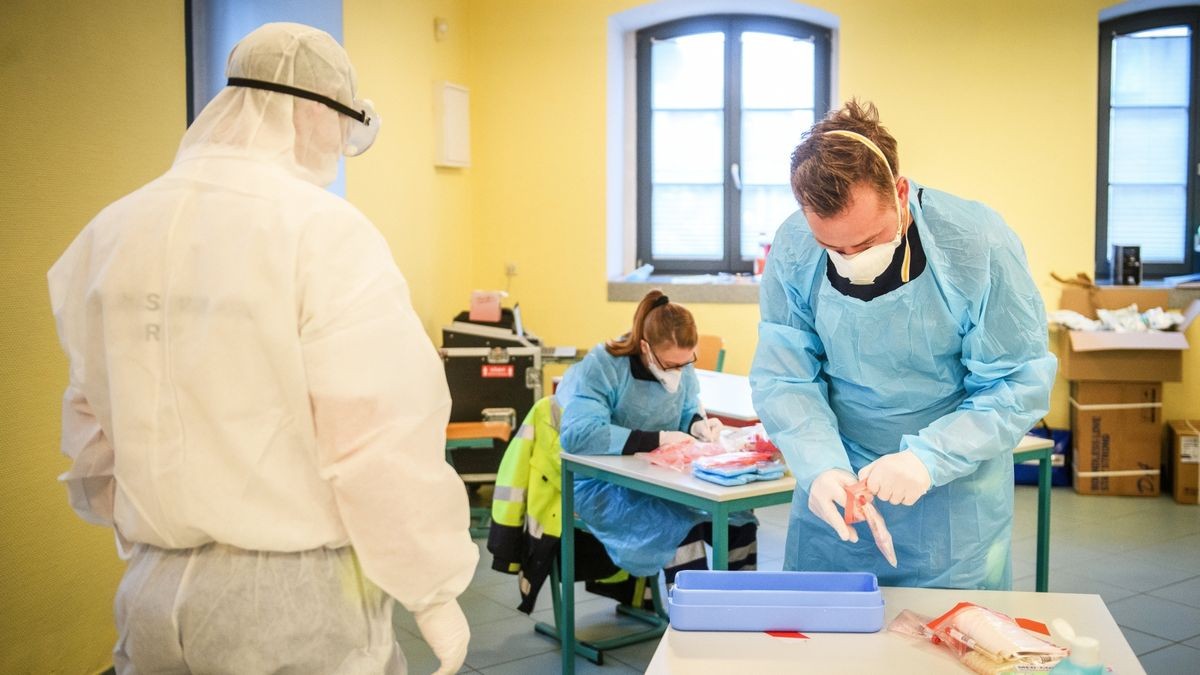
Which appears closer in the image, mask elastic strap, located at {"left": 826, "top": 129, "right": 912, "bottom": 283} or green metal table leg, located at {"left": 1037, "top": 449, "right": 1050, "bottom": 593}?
mask elastic strap, located at {"left": 826, "top": 129, "right": 912, "bottom": 283}

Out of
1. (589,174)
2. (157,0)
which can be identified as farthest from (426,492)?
(589,174)

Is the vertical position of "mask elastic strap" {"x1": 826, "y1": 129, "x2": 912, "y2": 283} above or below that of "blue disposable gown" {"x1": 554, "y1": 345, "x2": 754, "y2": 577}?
above

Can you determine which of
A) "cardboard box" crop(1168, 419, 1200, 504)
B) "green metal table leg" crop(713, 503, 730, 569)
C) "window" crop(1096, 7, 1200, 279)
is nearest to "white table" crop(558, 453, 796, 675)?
"green metal table leg" crop(713, 503, 730, 569)

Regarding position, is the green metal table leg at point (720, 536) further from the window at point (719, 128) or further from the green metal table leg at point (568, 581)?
the window at point (719, 128)

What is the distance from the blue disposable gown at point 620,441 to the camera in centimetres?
347

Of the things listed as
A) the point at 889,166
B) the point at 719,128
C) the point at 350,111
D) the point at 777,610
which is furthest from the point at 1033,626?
the point at 719,128

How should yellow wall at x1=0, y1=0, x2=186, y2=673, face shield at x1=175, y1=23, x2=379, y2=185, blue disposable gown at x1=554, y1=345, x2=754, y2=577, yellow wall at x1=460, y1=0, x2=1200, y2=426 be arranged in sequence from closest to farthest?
1. face shield at x1=175, y1=23, x2=379, y2=185
2. yellow wall at x1=0, y1=0, x2=186, y2=673
3. blue disposable gown at x1=554, y1=345, x2=754, y2=577
4. yellow wall at x1=460, y1=0, x2=1200, y2=426

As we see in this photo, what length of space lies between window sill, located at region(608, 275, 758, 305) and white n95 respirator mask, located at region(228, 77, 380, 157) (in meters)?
4.46

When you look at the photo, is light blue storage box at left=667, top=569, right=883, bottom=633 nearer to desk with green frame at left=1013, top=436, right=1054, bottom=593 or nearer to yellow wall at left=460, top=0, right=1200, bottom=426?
desk with green frame at left=1013, top=436, right=1054, bottom=593

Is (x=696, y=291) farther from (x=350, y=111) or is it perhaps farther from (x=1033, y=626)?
(x=350, y=111)

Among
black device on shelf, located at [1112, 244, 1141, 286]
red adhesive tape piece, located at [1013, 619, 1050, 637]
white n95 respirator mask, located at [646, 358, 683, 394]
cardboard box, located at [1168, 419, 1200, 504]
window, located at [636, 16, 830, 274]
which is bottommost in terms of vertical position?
cardboard box, located at [1168, 419, 1200, 504]

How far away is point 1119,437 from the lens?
5.77 metres

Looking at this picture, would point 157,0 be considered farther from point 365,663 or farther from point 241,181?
point 365,663

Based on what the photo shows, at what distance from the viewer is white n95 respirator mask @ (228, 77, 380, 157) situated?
1703 mm
